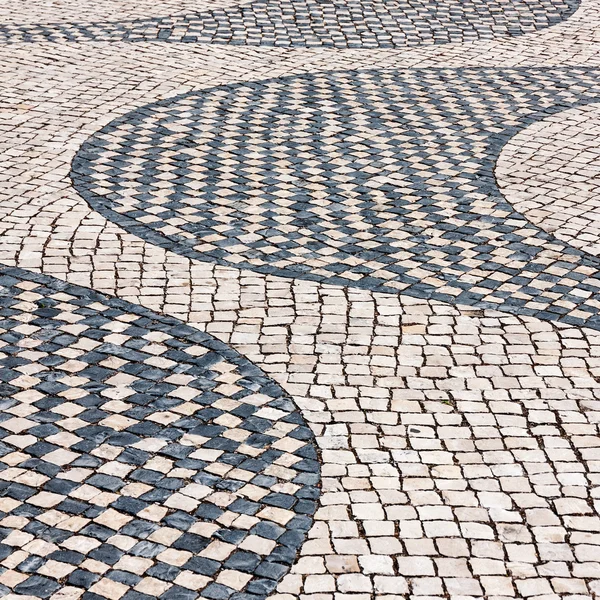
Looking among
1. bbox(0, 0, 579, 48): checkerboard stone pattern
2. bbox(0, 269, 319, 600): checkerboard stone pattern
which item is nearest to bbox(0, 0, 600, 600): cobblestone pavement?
bbox(0, 269, 319, 600): checkerboard stone pattern

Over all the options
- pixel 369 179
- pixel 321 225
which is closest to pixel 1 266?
pixel 321 225

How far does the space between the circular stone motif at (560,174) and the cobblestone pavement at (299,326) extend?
0.12 ft

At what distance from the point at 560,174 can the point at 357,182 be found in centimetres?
178

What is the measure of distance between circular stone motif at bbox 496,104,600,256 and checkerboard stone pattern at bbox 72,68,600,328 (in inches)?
5.1

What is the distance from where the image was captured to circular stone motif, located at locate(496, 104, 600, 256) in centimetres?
805

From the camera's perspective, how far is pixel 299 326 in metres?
6.67

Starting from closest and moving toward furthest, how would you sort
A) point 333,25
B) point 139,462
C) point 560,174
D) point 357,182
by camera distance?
point 139,462, point 357,182, point 560,174, point 333,25

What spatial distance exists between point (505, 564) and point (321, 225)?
3.79 metres

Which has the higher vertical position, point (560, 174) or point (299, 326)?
point (560, 174)

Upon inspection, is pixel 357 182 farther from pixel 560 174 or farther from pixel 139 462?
pixel 139 462

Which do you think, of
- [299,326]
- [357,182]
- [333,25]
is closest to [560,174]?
[357,182]

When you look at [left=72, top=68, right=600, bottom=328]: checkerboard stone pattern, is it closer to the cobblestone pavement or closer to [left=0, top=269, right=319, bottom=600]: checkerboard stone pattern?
the cobblestone pavement

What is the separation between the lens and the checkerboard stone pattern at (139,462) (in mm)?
4668

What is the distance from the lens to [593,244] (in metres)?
7.72
